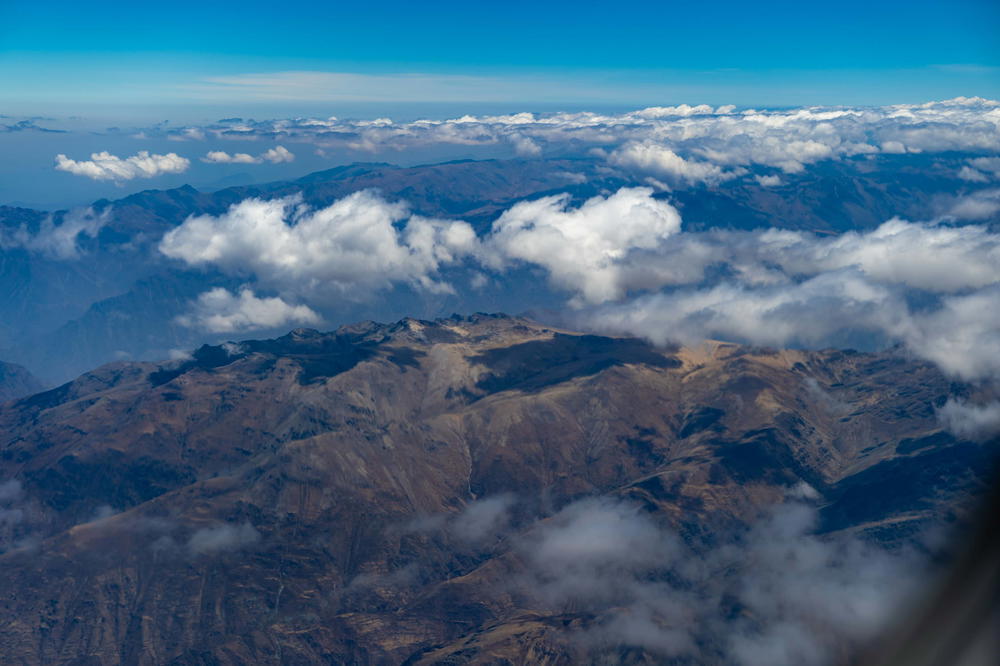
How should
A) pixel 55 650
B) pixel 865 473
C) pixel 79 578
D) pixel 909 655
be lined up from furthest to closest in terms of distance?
pixel 865 473
pixel 79 578
pixel 55 650
pixel 909 655

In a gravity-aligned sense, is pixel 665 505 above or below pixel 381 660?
above

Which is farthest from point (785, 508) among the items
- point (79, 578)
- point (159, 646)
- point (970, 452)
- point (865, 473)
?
point (79, 578)

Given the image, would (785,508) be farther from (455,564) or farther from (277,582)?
(277,582)

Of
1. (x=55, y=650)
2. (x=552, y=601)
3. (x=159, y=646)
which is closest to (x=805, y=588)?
(x=552, y=601)

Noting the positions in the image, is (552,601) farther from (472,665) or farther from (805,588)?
(805,588)

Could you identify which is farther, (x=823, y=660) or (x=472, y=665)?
(x=472, y=665)

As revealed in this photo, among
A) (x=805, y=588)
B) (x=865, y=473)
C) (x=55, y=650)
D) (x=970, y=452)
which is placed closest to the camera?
(x=805, y=588)

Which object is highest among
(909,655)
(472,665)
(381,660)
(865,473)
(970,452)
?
(909,655)

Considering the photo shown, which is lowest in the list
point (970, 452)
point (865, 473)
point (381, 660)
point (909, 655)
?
point (381, 660)

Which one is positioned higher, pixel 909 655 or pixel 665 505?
pixel 909 655
